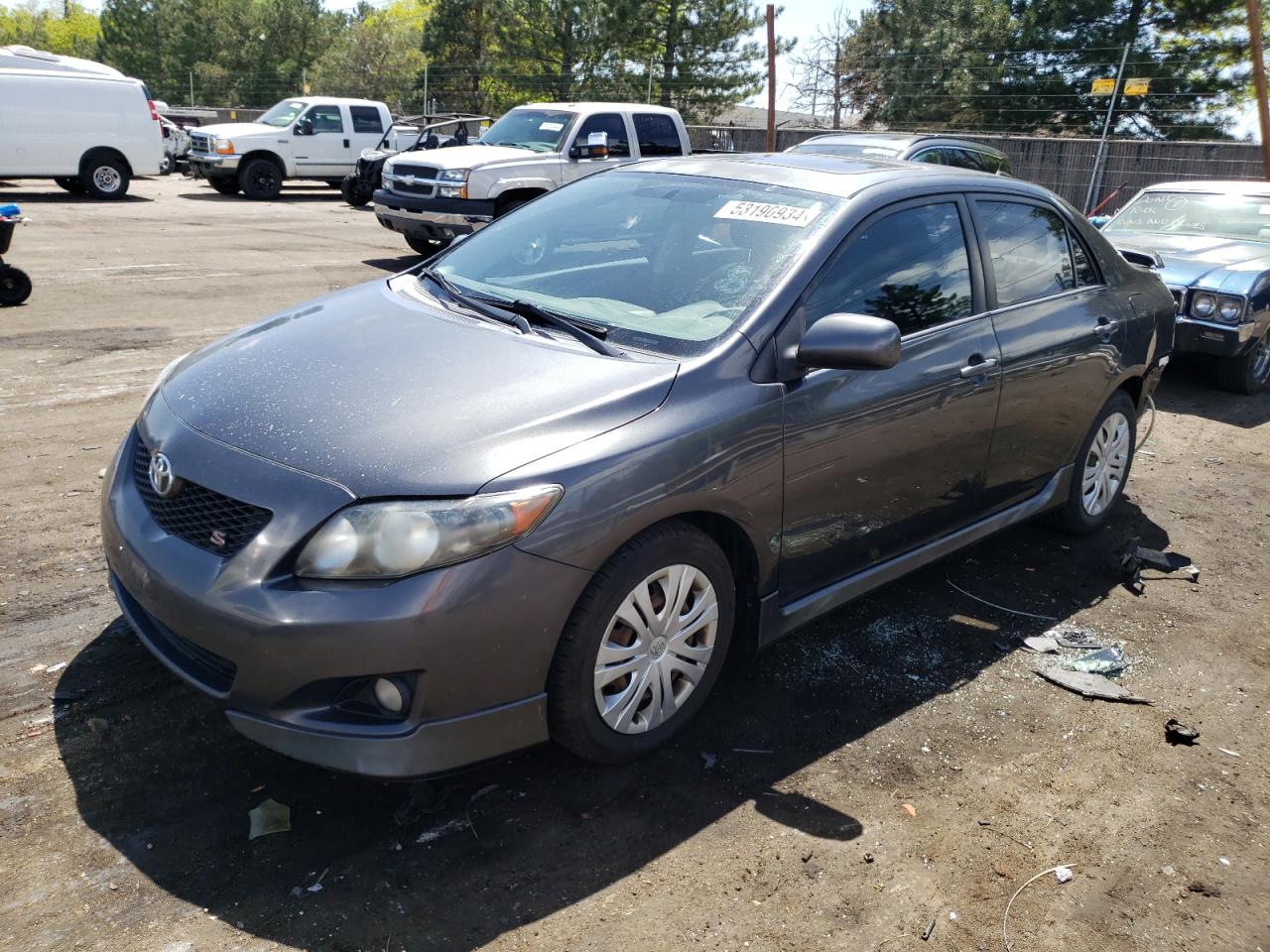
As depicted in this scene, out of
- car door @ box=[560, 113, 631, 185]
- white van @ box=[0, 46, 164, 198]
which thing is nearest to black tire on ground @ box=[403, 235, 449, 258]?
car door @ box=[560, 113, 631, 185]

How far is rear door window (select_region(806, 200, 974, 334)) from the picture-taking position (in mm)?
3715

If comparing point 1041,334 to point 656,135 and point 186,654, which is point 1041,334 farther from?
point 656,135

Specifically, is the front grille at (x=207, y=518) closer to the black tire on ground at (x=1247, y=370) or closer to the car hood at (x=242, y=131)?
the black tire on ground at (x=1247, y=370)

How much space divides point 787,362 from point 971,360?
1.07 metres

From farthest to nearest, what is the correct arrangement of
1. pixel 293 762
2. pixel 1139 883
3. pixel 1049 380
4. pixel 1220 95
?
1. pixel 1220 95
2. pixel 1049 380
3. pixel 293 762
4. pixel 1139 883

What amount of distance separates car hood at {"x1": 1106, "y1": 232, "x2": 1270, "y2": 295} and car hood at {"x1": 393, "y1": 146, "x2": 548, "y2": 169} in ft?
23.3

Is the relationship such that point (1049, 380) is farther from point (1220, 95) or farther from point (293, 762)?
point (1220, 95)

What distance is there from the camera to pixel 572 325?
3.58 m

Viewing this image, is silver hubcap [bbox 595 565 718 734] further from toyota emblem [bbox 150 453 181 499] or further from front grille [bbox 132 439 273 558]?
toyota emblem [bbox 150 453 181 499]

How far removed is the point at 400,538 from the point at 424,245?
1266 cm

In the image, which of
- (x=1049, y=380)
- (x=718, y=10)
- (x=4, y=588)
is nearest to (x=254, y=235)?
(x=4, y=588)

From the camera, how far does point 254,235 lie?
1559 cm

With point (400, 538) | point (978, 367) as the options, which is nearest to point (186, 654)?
point (400, 538)

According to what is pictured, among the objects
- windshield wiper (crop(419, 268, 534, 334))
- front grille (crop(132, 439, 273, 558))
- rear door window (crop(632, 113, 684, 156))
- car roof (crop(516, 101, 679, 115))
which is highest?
car roof (crop(516, 101, 679, 115))
